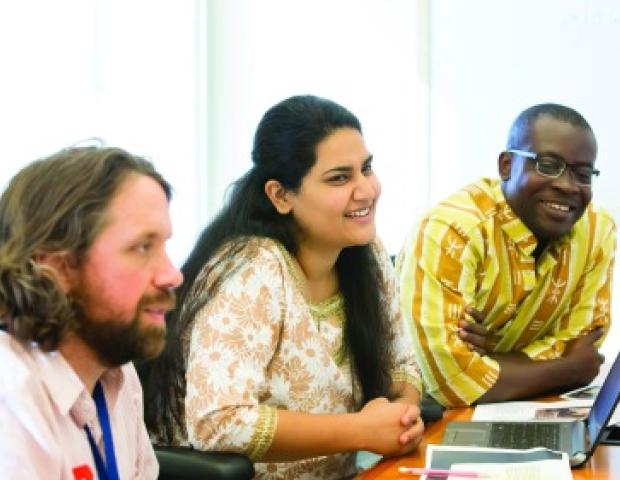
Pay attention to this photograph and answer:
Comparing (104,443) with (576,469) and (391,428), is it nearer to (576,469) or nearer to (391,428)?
(391,428)

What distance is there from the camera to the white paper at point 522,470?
140 centimetres

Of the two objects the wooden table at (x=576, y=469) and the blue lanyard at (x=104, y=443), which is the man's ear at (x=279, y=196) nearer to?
the wooden table at (x=576, y=469)

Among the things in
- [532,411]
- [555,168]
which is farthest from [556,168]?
[532,411]

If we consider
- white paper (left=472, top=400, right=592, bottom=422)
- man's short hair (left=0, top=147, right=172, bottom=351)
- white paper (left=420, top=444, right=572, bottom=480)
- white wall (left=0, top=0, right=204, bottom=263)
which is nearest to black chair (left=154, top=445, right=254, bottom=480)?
white paper (left=420, top=444, right=572, bottom=480)

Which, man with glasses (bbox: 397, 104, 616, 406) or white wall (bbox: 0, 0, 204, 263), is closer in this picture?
man with glasses (bbox: 397, 104, 616, 406)

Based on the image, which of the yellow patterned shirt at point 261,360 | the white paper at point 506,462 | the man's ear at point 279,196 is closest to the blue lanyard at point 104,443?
the yellow patterned shirt at point 261,360

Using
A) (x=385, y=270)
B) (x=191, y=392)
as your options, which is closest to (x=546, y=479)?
(x=191, y=392)

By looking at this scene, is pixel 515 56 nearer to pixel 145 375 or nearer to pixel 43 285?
pixel 145 375

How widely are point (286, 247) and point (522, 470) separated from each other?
63 centimetres

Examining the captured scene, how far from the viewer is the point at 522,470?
1.43m

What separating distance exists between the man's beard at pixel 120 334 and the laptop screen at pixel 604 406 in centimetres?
78

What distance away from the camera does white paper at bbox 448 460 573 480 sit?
140cm

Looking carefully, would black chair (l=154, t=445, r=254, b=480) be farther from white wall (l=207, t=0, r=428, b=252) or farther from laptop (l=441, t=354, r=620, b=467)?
white wall (l=207, t=0, r=428, b=252)

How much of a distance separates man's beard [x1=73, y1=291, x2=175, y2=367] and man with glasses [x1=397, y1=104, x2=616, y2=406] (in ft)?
3.26
